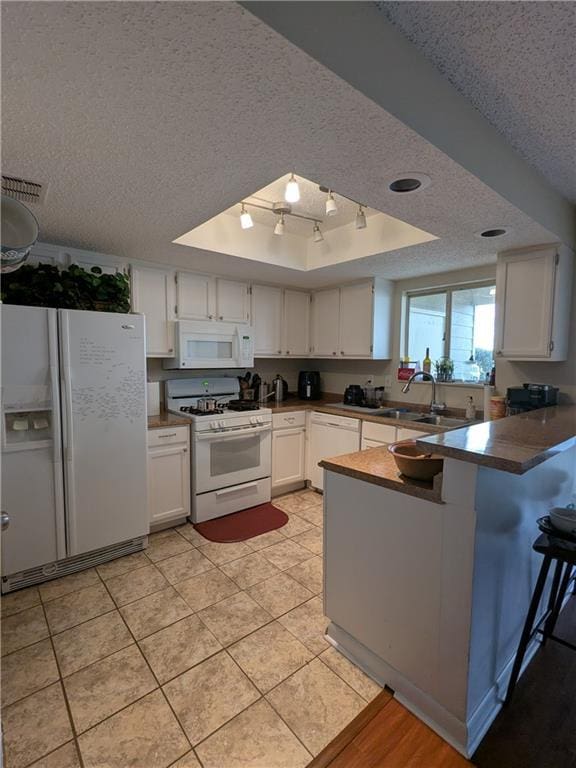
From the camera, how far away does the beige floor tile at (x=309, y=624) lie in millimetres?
1829

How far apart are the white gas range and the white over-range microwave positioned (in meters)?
0.36

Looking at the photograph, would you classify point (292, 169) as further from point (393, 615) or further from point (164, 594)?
point (164, 594)

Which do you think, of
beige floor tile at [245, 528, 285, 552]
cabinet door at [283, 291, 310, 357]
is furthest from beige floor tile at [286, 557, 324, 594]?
cabinet door at [283, 291, 310, 357]

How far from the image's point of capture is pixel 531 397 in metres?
2.46

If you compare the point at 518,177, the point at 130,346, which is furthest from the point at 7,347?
the point at 518,177

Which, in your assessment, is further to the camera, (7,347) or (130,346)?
(130,346)

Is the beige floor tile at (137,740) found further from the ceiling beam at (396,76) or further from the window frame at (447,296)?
the window frame at (447,296)

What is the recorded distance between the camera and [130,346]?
250cm

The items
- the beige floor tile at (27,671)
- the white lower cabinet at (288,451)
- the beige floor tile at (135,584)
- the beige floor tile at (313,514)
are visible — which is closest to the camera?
the beige floor tile at (27,671)

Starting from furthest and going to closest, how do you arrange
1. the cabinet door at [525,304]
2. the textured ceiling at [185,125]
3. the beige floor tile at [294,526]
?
the beige floor tile at [294,526] < the cabinet door at [525,304] < the textured ceiling at [185,125]

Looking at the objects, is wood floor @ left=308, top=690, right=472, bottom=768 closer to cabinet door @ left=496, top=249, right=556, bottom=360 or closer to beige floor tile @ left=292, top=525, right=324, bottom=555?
beige floor tile @ left=292, top=525, right=324, bottom=555

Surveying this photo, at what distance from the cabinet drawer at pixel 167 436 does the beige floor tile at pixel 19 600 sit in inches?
43.7

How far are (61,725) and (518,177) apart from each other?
320cm

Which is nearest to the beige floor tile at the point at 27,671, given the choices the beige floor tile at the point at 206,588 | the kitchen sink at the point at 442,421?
the beige floor tile at the point at 206,588
